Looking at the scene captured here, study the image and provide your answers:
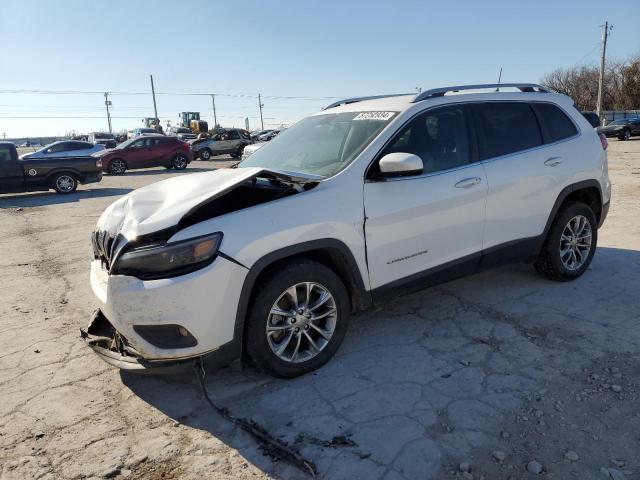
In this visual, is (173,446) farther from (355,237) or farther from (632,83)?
(632,83)

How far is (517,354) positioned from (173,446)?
2.35 meters

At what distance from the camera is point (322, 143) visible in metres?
4.01

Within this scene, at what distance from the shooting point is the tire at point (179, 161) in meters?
22.4

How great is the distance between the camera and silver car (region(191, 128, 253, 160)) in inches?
1131

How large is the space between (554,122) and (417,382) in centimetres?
296

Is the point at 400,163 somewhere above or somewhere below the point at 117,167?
above

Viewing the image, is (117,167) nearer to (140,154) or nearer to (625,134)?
(140,154)

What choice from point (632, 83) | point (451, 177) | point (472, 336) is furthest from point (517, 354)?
point (632, 83)

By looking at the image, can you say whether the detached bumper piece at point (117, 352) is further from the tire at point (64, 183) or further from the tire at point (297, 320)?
the tire at point (64, 183)

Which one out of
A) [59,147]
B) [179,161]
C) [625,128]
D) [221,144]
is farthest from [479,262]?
[625,128]

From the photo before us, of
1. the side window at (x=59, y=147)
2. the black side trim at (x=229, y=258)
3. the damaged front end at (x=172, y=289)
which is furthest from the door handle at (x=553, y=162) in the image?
the side window at (x=59, y=147)

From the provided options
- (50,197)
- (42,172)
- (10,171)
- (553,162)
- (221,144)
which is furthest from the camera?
(221,144)

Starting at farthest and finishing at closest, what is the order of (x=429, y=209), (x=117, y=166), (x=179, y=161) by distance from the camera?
(x=179, y=161) < (x=117, y=166) < (x=429, y=209)

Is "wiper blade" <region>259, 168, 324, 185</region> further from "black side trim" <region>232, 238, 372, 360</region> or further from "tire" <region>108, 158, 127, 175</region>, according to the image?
"tire" <region>108, 158, 127, 175</region>
